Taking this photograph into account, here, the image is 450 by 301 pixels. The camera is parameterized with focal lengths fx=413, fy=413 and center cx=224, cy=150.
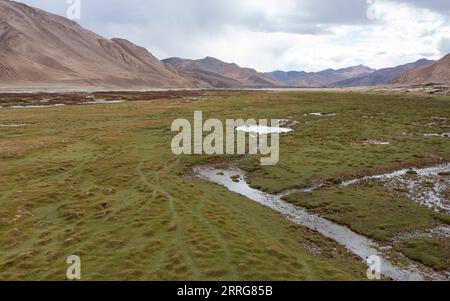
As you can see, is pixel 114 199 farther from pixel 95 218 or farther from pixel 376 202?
pixel 376 202

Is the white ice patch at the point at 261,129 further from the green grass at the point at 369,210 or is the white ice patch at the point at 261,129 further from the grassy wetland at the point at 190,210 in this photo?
the green grass at the point at 369,210

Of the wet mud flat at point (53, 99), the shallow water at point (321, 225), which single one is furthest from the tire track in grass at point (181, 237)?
the wet mud flat at point (53, 99)

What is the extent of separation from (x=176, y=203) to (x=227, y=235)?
602 cm

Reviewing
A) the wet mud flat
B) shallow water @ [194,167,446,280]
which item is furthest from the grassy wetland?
the wet mud flat

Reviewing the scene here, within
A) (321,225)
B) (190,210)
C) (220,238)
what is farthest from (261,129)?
(220,238)

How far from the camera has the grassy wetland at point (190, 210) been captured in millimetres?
17250

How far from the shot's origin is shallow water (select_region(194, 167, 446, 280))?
17641 millimetres

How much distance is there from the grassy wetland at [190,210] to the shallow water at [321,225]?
0.60 meters

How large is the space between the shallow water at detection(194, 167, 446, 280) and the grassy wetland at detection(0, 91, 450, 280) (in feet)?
1.96

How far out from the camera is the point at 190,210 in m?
24.3

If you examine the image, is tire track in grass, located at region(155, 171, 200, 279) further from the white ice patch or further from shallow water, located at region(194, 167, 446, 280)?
the white ice patch

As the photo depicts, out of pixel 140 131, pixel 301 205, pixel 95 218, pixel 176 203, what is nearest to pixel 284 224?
pixel 301 205
